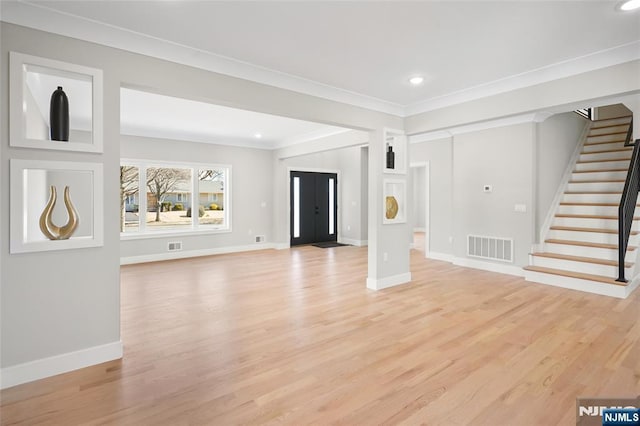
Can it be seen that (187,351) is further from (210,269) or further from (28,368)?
(210,269)

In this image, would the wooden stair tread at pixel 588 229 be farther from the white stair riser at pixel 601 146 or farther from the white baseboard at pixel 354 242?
the white baseboard at pixel 354 242

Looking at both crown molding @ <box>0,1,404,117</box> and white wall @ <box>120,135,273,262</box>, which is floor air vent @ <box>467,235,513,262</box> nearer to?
crown molding @ <box>0,1,404,117</box>

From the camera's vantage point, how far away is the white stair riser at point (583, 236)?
5163 mm

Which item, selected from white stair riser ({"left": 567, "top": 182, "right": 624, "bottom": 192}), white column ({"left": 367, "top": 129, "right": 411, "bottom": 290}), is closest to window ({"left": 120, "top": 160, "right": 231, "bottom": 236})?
white column ({"left": 367, "top": 129, "right": 411, "bottom": 290})

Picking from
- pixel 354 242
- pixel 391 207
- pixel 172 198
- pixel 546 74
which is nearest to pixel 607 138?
pixel 546 74

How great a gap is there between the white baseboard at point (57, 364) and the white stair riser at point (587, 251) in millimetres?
6174

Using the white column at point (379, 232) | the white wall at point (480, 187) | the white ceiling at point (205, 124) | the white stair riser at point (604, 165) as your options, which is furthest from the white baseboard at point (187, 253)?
the white stair riser at point (604, 165)

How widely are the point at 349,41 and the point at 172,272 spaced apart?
4.93 meters

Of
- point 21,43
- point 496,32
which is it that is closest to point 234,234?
point 21,43

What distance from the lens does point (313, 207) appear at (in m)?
9.70

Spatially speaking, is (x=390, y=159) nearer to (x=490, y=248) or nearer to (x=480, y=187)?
(x=480, y=187)

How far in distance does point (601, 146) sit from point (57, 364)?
8951 millimetres

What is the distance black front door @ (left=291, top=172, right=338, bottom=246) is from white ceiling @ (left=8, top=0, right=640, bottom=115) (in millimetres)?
5801

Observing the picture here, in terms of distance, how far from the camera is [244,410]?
81.7 inches
